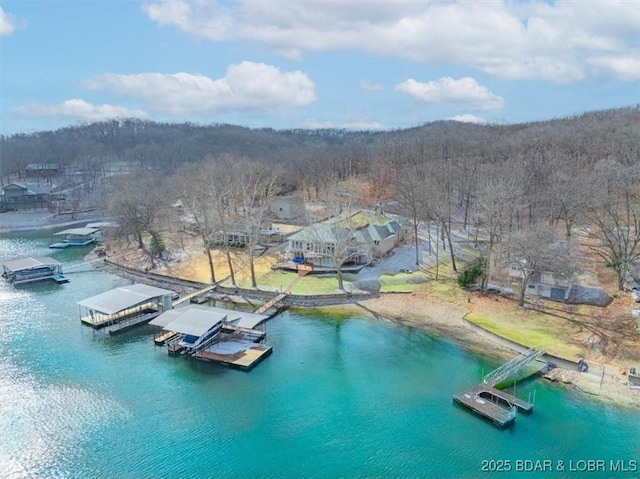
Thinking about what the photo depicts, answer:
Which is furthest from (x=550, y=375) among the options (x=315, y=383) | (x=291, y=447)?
(x=291, y=447)

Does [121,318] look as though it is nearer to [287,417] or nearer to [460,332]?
[287,417]

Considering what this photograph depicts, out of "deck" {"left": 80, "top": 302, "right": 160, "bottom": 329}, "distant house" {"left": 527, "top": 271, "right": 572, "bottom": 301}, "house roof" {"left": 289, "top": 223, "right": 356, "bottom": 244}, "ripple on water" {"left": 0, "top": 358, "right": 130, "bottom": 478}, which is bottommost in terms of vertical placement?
"ripple on water" {"left": 0, "top": 358, "right": 130, "bottom": 478}

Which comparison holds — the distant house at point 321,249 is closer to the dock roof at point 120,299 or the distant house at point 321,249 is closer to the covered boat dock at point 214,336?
the covered boat dock at point 214,336

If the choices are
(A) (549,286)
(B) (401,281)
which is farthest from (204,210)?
(A) (549,286)

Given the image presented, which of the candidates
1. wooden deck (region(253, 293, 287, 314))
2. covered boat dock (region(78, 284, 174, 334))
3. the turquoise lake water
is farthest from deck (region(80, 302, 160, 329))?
wooden deck (region(253, 293, 287, 314))

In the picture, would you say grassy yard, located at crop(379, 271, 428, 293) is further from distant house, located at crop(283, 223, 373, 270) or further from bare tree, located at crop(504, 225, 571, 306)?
bare tree, located at crop(504, 225, 571, 306)

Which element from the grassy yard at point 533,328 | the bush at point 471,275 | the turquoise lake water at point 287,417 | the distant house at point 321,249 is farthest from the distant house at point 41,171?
the grassy yard at point 533,328
